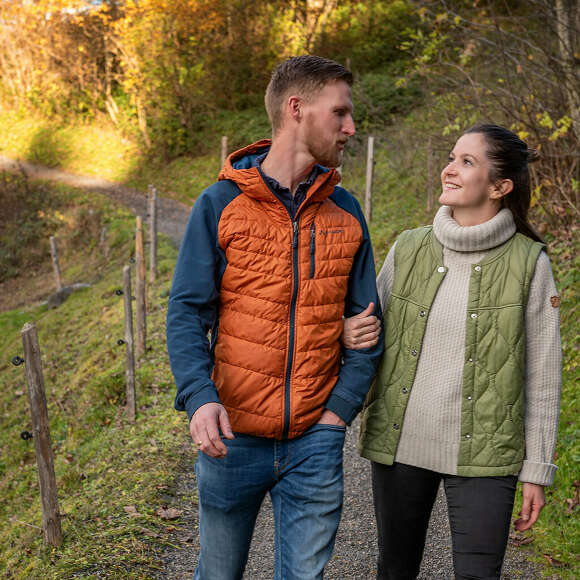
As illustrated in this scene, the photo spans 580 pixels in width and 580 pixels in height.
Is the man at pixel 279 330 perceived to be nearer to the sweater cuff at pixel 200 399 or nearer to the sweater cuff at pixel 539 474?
the sweater cuff at pixel 200 399

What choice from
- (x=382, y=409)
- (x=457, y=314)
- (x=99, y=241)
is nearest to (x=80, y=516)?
(x=382, y=409)

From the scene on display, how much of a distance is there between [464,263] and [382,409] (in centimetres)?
60

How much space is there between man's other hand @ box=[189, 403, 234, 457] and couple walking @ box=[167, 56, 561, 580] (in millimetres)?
56

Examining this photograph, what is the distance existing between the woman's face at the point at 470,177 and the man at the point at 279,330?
1.42ft

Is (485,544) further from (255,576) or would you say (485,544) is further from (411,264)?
(255,576)

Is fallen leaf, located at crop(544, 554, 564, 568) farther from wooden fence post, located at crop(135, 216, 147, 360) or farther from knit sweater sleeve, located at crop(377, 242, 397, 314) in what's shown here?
wooden fence post, located at crop(135, 216, 147, 360)

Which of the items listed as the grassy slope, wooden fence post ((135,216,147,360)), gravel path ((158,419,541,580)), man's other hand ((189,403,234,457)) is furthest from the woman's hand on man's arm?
wooden fence post ((135,216,147,360))

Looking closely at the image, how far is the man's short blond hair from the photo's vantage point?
80.4 inches

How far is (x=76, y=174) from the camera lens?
78.9 feet

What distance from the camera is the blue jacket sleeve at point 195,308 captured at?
6.27 ft

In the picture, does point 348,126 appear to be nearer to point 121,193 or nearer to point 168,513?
point 168,513

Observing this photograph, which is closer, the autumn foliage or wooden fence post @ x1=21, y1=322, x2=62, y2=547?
wooden fence post @ x1=21, y1=322, x2=62, y2=547

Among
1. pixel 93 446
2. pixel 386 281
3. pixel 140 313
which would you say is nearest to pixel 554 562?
pixel 386 281

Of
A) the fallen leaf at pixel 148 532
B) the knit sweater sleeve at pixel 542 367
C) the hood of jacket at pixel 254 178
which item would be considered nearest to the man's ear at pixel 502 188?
the knit sweater sleeve at pixel 542 367
